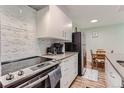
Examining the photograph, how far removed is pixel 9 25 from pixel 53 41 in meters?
1.30

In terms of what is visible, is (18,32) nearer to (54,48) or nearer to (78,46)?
(54,48)

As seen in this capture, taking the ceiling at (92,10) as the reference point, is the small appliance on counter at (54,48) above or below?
below

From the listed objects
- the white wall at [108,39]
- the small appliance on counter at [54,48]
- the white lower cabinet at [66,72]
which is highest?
the white wall at [108,39]

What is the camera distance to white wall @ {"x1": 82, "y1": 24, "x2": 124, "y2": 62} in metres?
4.34

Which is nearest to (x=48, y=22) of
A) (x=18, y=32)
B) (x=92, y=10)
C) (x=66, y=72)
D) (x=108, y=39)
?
(x=18, y=32)

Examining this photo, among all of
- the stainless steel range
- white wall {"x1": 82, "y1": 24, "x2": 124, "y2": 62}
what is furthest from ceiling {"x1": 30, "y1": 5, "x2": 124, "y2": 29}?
white wall {"x1": 82, "y1": 24, "x2": 124, "y2": 62}

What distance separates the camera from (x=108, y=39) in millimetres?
4668

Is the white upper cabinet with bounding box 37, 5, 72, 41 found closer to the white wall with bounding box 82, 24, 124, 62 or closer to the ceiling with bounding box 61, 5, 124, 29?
the ceiling with bounding box 61, 5, 124, 29

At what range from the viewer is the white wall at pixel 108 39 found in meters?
4.34

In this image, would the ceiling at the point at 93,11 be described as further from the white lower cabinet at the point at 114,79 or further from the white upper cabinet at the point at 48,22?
the white lower cabinet at the point at 114,79

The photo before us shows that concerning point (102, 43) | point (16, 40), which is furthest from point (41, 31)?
point (102, 43)

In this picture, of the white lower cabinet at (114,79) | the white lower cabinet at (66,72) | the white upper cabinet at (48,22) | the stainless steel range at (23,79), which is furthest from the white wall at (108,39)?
the stainless steel range at (23,79)

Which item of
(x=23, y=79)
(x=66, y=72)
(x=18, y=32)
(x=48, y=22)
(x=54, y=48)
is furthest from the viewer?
(x=54, y=48)
